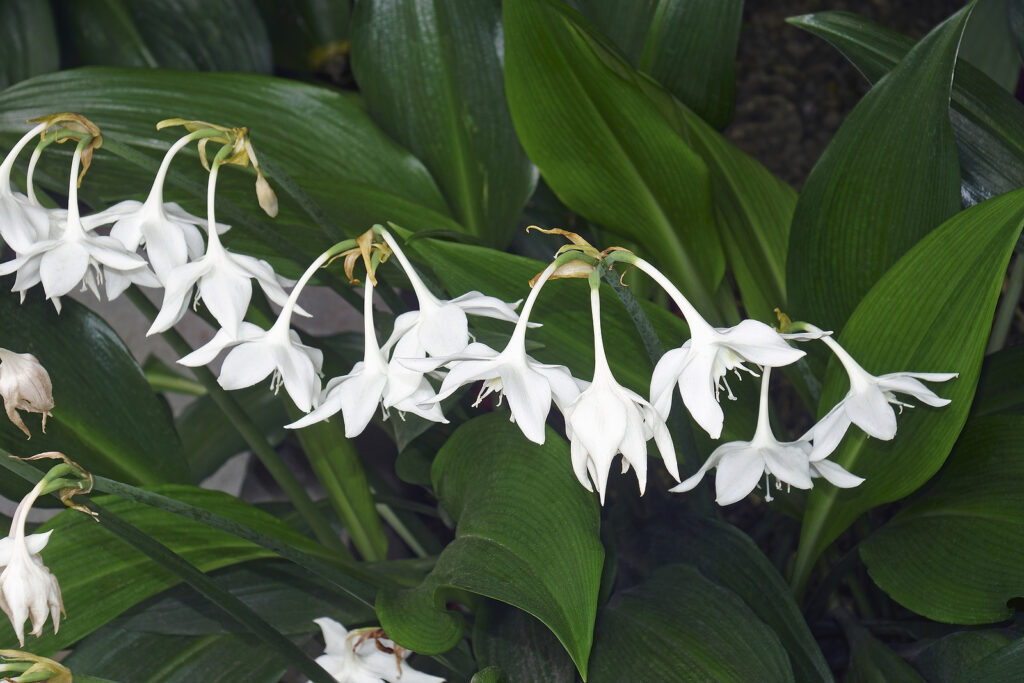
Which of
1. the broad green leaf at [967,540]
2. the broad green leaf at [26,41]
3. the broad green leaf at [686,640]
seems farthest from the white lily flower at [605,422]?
the broad green leaf at [26,41]

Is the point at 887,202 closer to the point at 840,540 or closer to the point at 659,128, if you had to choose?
the point at 659,128

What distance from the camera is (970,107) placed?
33.2 inches

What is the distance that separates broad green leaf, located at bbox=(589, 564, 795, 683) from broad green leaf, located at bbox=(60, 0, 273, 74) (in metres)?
0.97

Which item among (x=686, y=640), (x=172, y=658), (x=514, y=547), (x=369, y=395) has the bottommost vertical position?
(x=172, y=658)

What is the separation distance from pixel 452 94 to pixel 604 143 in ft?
0.78

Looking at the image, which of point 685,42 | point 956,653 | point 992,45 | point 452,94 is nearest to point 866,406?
point 956,653

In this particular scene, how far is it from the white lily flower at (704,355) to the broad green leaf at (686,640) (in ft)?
0.79

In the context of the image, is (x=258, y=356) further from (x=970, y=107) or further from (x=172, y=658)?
(x=970, y=107)

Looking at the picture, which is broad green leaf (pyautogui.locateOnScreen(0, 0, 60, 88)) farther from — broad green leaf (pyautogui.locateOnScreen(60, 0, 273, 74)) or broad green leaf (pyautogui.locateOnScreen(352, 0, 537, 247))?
broad green leaf (pyautogui.locateOnScreen(352, 0, 537, 247))

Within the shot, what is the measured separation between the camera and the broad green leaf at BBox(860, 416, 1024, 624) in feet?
2.28

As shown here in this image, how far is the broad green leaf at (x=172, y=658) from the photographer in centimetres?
80

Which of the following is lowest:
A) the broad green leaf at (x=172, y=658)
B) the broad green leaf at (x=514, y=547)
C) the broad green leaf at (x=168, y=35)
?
the broad green leaf at (x=172, y=658)

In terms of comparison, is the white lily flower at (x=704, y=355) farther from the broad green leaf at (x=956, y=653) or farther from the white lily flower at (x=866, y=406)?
the broad green leaf at (x=956, y=653)

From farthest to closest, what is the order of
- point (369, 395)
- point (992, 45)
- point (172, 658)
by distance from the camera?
point (992, 45) → point (172, 658) → point (369, 395)
